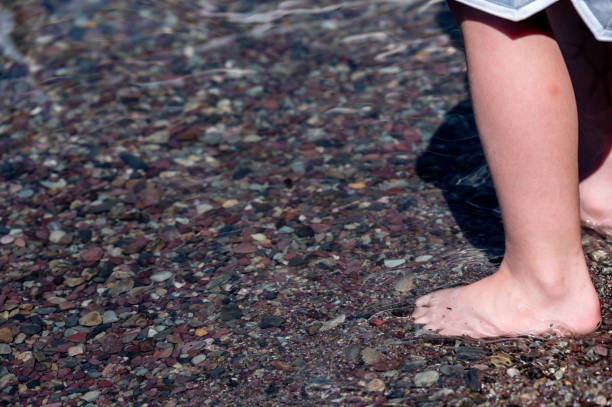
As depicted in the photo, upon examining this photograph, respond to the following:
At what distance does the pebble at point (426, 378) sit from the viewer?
211 centimetres

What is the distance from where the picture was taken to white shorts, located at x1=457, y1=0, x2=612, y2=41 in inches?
67.6

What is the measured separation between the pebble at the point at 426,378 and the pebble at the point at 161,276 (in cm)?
112

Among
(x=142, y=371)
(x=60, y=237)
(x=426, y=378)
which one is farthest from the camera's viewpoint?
(x=60, y=237)

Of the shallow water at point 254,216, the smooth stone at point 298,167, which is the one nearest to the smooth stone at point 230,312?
the shallow water at point 254,216

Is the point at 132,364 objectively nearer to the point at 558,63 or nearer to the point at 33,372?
the point at 33,372

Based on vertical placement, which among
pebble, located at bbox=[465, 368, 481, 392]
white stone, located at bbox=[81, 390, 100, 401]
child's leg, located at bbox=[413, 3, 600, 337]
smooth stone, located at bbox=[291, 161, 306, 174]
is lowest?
white stone, located at bbox=[81, 390, 100, 401]

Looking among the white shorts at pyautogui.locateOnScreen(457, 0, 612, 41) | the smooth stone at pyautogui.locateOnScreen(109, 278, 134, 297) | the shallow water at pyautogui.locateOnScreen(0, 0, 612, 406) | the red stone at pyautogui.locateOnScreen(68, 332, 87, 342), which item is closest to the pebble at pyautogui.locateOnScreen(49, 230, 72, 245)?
the shallow water at pyautogui.locateOnScreen(0, 0, 612, 406)

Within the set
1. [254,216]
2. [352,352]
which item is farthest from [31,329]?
[352,352]

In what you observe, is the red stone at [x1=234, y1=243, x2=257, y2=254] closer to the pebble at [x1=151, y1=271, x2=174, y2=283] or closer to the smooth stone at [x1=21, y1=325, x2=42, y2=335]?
the pebble at [x1=151, y1=271, x2=174, y2=283]

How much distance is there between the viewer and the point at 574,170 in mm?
1919

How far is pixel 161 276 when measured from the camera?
2.85 meters

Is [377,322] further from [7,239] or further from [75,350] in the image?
[7,239]

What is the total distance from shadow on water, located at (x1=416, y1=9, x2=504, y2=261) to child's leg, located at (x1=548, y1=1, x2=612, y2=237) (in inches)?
14.4

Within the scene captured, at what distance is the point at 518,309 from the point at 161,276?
1362 millimetres
